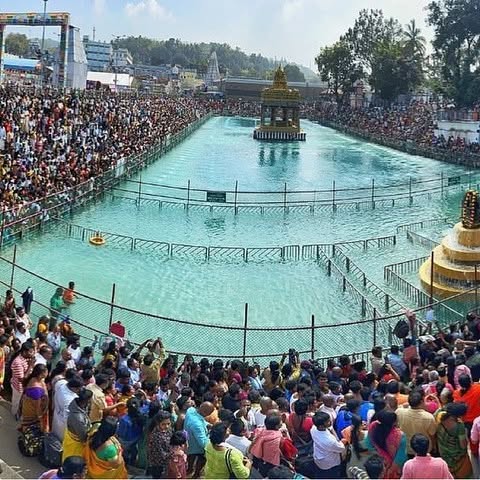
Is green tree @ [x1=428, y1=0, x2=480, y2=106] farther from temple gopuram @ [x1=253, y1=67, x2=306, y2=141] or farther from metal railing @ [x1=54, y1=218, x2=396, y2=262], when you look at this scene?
metal railing @ [x1=54, y1=218, x2=396, y2=262]

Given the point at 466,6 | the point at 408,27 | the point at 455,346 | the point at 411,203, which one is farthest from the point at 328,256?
the point at 408,27

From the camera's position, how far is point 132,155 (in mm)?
38625

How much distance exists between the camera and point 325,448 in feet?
25.1

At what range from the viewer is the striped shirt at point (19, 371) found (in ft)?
31.7

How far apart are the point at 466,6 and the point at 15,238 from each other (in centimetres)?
5347

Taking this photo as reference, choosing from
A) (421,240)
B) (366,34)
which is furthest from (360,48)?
(421,240)

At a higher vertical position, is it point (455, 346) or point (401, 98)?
point (401, 98)

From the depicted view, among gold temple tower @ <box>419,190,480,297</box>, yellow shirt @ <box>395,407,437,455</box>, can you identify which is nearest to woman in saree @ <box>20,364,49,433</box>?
yellow shirt @ <box>395,407,437,455</box>

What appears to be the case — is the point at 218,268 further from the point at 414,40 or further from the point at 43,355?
the point at 414,40

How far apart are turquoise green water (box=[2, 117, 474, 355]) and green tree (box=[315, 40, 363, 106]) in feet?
207

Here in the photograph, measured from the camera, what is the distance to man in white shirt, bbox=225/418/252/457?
7.63 meters

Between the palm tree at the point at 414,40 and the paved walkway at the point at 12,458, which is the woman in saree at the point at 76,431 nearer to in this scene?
the paved walkway at the point at 12,458

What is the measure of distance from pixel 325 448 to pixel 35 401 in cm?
383

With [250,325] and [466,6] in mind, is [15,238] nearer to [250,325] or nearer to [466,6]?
[250,325]
